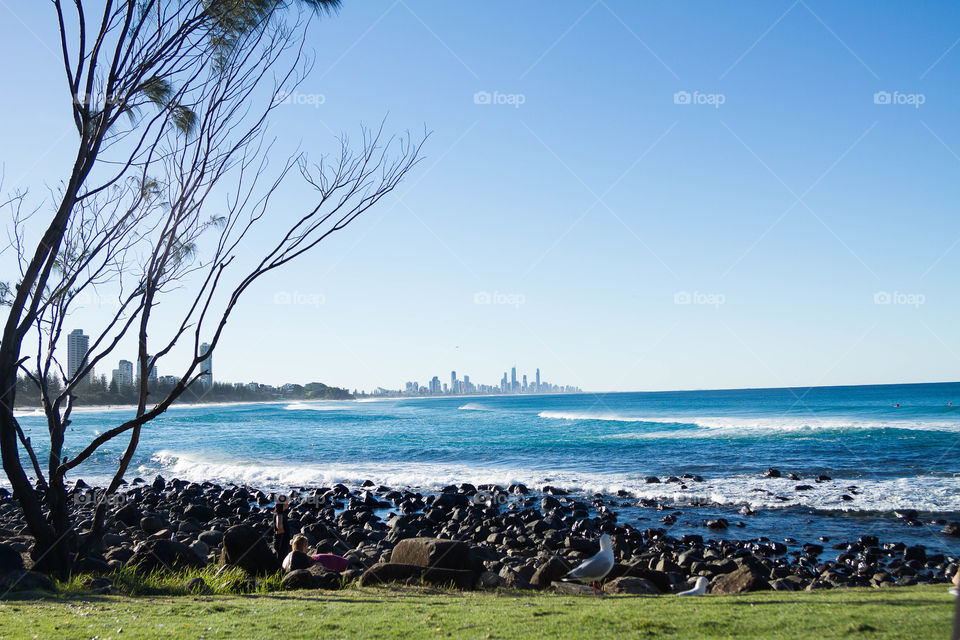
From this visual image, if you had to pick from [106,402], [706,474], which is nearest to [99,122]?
[706,474]

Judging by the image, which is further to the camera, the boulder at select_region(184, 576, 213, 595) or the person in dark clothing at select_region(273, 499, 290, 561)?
the person in dark clothing at select_region(273, 499, 290, 561)

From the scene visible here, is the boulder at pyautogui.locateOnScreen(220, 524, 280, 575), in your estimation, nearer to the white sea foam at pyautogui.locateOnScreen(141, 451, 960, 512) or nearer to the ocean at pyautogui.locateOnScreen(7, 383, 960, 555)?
the ocean at pyautogui.locateOnScreen(7, 383, 960, 555)

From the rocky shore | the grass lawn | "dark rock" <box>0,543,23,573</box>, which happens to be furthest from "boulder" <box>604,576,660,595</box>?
"dark rock" <box>0,543,23,573</box>

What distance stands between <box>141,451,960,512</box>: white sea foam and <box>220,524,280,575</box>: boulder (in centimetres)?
1410

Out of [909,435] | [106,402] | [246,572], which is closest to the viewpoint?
[246,572]

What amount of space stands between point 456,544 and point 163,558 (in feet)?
14.9

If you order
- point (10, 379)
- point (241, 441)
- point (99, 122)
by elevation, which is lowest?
point (241, 441)

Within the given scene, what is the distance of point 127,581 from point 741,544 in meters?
12.2

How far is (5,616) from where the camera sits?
5.95 metres

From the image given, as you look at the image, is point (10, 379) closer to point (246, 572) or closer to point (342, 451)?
point (246, 572)

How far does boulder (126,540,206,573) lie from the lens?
9.56 m

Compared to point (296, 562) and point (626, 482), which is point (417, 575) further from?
point (626, 482)

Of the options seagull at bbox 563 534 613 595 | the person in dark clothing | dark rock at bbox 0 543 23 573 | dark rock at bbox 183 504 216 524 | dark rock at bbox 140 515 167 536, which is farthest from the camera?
dark rock at bbox 183 504 216 524

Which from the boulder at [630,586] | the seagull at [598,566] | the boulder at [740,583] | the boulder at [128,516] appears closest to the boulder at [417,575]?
the seagull at [598,566]
